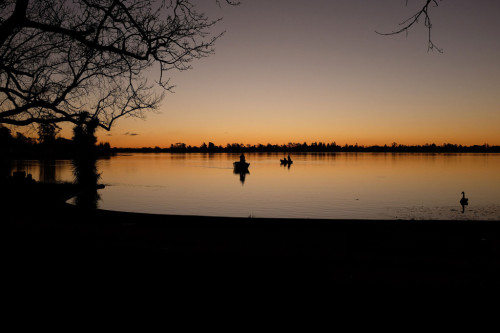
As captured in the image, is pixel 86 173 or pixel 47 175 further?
pixel 47 175

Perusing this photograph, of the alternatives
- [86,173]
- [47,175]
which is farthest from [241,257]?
[47,175]

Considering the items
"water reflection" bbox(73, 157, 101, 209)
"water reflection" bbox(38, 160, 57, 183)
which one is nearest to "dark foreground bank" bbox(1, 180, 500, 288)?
"water reflection" bbox(73, 157, 101, 209)

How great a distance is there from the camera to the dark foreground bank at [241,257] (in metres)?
6.04

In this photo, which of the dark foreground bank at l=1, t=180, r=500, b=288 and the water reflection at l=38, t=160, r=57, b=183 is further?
the water reflection at l=38, t=160, r=57, b=183

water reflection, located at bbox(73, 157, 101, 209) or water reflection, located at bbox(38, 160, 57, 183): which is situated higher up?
water reflection, located at bbox(73, 157, 101, 209)

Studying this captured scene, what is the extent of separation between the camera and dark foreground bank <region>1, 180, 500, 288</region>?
6039 mm

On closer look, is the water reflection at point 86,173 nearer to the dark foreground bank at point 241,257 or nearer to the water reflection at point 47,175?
the water reflection at point 47,175

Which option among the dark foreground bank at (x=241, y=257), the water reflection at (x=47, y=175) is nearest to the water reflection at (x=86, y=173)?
the water reflection at (x=47, y=175)

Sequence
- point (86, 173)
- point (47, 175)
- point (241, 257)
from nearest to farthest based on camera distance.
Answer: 1. point (241, 257)
2. point (86, 173)
3. point (47, 175)

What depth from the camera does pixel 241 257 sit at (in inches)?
282

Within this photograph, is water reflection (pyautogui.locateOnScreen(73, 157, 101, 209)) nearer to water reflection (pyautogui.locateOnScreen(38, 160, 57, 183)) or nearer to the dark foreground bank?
water reflection (pyautogui.locateOnScreen(38, 160, 57, 183))

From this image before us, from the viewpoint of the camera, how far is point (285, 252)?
7.30 meters

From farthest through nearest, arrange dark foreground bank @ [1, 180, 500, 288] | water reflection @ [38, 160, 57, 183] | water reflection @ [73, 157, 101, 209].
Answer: water reflection @ [38, 160, 57, 183] < water reflection @ [73, 157, 101, 209] < dark foreground bank @ [1, 180, 500, 288]

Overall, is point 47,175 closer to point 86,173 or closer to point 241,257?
point 86,173
